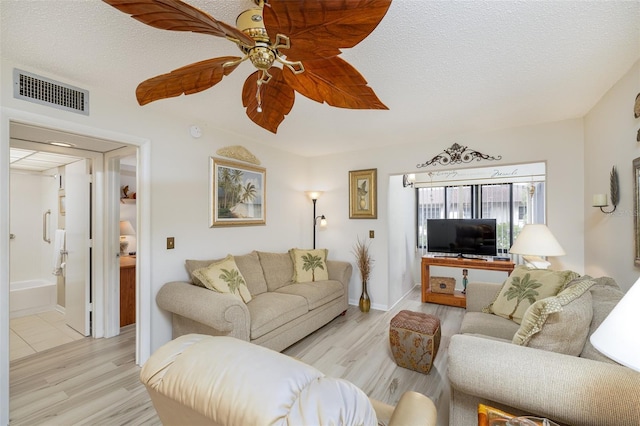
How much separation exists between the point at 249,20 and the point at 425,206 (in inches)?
198

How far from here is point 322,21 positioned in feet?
2.77

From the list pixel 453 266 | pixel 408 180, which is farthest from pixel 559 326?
pixel 408 180

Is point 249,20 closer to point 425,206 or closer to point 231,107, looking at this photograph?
point 231,107

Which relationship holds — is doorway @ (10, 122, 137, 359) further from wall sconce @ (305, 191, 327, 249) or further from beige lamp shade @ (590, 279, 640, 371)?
beige lamp shade @ (590, 279, 640, 371)

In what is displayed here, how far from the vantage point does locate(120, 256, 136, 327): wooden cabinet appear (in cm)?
334

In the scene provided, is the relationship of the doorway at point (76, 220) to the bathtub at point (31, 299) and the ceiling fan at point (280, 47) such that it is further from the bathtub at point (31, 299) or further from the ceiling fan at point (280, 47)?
the ceiling fan at point (280, 47)

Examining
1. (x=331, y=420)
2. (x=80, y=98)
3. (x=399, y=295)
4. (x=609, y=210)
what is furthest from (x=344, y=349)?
(x=80, y=98)

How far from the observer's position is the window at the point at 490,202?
474 centimetres

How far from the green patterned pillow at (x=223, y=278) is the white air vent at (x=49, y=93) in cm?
160

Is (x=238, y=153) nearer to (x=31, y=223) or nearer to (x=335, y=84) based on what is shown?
(x=335, y=84)

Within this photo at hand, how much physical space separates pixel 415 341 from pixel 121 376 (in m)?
2.53

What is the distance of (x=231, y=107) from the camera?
8.39 feet

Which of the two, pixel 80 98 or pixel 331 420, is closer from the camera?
pixel 331 420

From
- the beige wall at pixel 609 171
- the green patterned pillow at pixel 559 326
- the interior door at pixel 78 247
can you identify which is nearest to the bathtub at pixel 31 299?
the interior door at pixel 78 247
